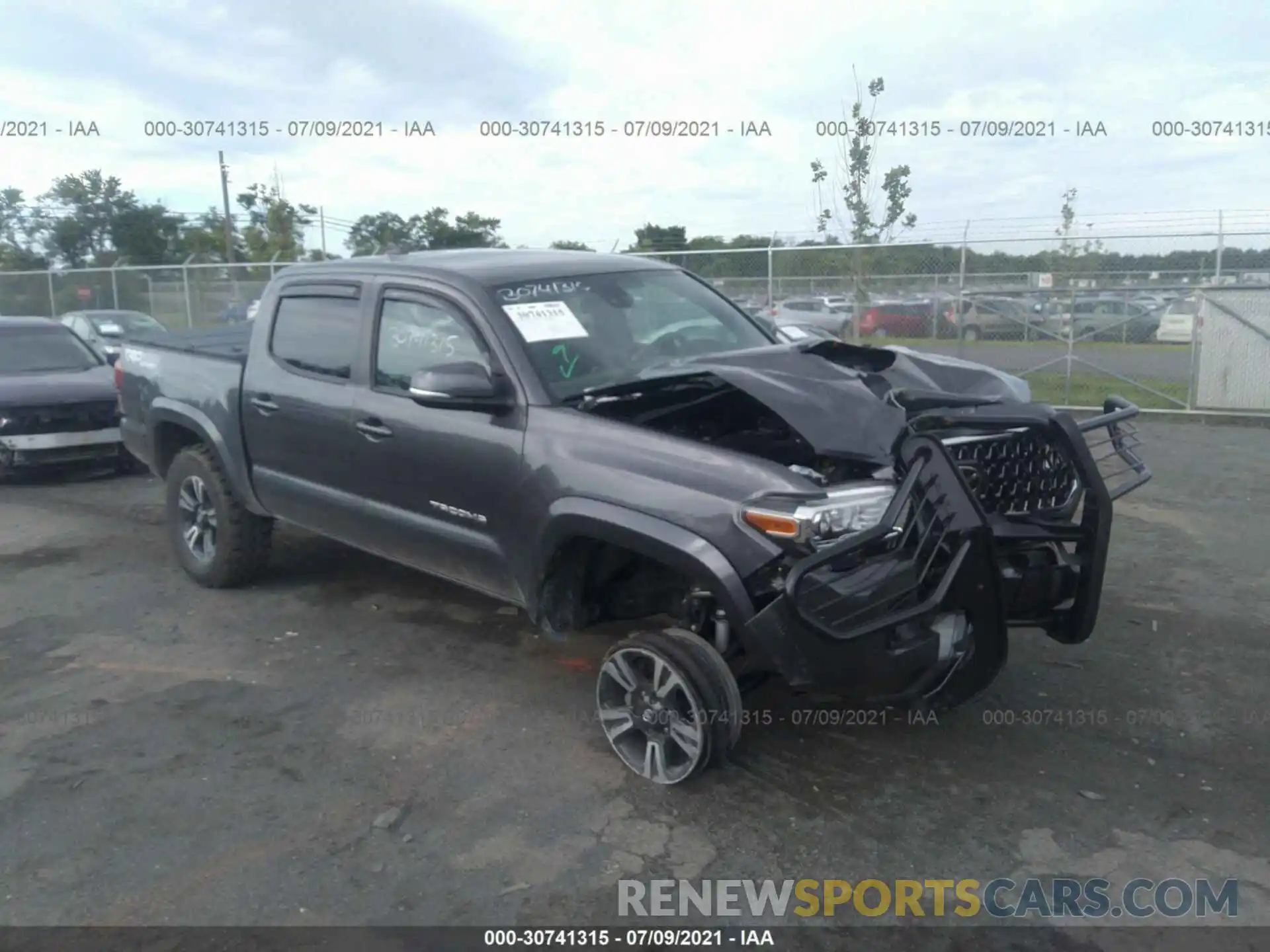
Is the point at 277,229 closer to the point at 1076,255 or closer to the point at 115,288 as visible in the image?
the point at 115,288

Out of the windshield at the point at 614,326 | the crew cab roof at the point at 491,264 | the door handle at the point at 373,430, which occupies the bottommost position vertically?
the door handle at the point at 373,430

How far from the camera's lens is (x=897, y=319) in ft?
48.3

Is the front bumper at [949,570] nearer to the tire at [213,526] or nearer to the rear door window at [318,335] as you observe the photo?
the rear door window at [318,335]

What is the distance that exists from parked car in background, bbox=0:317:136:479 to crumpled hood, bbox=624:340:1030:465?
6.81 meters

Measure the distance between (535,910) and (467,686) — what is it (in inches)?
70.2

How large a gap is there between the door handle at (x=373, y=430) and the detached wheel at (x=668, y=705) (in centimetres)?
157

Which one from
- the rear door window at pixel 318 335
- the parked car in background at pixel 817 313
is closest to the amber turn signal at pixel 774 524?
the rear door window at pixel 318 335

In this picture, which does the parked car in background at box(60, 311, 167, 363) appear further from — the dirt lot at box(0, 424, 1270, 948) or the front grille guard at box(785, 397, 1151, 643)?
the front grille guard at box(785, 397, 1151, 643)

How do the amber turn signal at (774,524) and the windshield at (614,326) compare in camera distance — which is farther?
the windshield at (614,326)

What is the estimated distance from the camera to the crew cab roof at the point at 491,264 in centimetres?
487

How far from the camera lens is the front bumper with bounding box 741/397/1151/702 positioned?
345 centimetres

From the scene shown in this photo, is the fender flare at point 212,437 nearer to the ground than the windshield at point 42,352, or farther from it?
nearer to the ground

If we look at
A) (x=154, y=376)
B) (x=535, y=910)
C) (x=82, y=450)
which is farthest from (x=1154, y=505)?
(x=82, y=450)

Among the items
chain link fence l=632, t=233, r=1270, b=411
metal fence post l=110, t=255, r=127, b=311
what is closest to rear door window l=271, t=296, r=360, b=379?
chain link fence l=632, t=233, r=1270, b=411
